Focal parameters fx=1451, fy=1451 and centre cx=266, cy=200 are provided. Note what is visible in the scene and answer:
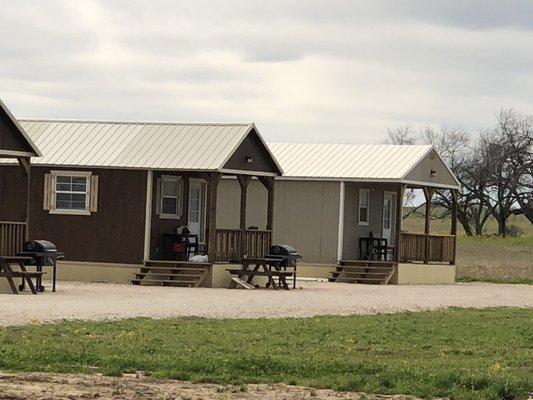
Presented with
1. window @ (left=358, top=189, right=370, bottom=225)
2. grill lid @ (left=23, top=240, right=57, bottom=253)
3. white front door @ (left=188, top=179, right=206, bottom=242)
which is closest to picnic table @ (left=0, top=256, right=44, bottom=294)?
grill lid @ (left=23, top=240, right=57, bottom=253)

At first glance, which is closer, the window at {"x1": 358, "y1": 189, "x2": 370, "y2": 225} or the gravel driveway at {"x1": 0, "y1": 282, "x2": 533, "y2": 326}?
the gravel driveway at {"x1": 0, "y1": 282, "x2": 533, "y2": 326}

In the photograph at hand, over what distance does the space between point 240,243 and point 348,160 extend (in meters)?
7.10

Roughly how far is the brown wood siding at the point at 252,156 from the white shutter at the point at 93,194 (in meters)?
3.12

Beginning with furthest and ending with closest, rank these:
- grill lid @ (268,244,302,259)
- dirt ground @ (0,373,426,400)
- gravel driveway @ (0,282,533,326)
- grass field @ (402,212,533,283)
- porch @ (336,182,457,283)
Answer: grass field @ (402,212,533,283) → porch @ (336,182,457,283) → grill lid @ (268,244,302,259) → gravel driveway @ (0,282,533,326) → dirt ground @ (0,373,426,400)

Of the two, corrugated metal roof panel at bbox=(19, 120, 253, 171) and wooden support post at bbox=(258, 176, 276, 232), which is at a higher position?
corrugated metal roof panel at bbox=(19, 120, 253, 171)

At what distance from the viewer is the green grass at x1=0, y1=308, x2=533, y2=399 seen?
46.2 feet

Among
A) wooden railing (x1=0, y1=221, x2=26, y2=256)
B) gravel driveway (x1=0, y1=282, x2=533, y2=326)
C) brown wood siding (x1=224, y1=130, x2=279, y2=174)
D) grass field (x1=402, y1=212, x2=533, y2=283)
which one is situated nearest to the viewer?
gravel driveway (x1=0, y1=282, x2=533, y2=326)

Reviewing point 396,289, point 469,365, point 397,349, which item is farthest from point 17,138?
point 469,365

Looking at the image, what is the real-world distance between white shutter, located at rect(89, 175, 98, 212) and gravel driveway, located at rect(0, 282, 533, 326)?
7.03 ft

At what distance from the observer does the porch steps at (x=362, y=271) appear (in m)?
39.0

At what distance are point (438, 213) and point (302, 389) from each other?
96.8m

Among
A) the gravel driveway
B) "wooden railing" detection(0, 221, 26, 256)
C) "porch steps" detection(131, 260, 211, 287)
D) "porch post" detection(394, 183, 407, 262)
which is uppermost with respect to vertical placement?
"porch post" detection(394, 183, 407, 262)

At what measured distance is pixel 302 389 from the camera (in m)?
13.6

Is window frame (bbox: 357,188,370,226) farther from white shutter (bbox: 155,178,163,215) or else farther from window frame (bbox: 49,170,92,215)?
window frame (bbox: 49,170,92,215)
